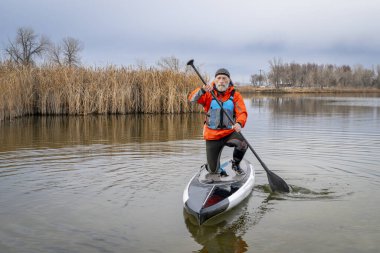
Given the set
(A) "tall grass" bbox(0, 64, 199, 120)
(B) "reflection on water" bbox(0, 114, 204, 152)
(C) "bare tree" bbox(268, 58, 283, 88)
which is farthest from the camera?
(C) "bare tree" bbox(268, 58, 283, 88)

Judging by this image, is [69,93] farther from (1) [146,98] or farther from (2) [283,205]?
(2) [283,205]

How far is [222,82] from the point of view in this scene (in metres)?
6.82

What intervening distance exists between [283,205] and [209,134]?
167 centimetres

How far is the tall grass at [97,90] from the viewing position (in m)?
20.2

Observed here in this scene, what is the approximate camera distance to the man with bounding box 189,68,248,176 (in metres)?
6.81

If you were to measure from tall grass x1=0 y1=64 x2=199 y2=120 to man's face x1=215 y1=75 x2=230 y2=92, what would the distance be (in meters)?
14.3

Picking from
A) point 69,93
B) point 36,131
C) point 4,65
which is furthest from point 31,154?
point 4,65

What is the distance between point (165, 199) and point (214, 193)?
1.03 metres

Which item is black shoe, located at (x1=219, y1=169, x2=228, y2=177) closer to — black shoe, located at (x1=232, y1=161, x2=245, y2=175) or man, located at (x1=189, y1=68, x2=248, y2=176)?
man, located at (x1=189, y1=68, x2=248, y2=176)

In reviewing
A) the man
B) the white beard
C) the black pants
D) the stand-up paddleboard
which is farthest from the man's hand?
the stand-up paddleboard

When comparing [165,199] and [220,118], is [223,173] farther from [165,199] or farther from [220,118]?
[165,199]

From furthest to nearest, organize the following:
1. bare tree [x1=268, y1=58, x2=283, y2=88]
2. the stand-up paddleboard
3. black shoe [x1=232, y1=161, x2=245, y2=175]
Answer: bare tree [x1=268, y1=58, x2=283, y2=88] < black shoe [x1=232, y1=161, x2=245, y2=175] < the stand-up paddleboard

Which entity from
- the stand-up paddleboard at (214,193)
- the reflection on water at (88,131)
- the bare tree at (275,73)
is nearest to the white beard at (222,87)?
the stand-up paddleboard at (214,193)

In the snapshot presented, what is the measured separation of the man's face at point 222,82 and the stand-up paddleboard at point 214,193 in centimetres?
143
